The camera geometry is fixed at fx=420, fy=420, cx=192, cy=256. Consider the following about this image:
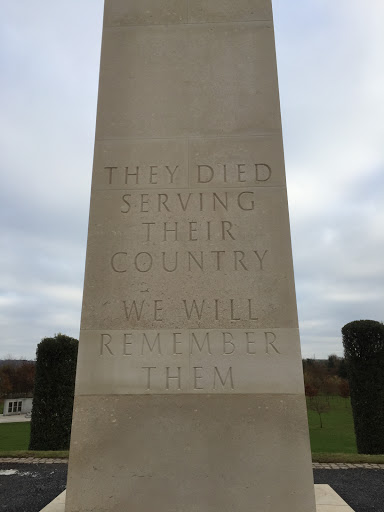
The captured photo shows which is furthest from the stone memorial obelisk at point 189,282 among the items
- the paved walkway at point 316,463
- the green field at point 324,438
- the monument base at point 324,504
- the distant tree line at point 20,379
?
the distant tree line at point 20,379

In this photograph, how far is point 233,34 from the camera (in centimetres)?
651

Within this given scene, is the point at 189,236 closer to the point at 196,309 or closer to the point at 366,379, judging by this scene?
the point at 196,309

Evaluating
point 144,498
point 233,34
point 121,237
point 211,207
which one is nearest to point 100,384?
Answer: point 144,498

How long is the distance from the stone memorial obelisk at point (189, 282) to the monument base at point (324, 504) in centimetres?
138

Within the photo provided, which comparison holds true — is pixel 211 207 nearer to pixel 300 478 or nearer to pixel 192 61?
pixel 192 61

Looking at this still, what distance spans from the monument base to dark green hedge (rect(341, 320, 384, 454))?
10.1 metres

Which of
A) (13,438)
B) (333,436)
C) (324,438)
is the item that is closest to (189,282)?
(324,438)

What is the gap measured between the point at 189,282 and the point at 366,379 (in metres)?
13.5

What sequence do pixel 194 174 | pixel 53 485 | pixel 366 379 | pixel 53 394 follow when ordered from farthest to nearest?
pixel 53 394 → pixel 366 379 → pixel 53 485 → pixel 194 174

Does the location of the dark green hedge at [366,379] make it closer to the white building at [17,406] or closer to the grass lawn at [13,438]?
the grass lawn at [13,438]

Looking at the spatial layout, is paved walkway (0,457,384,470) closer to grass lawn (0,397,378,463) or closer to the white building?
grass lawn (0,397,378,463)

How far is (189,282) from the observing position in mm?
5555

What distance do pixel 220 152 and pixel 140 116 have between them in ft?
4.34

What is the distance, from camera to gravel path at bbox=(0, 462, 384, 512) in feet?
25.3
